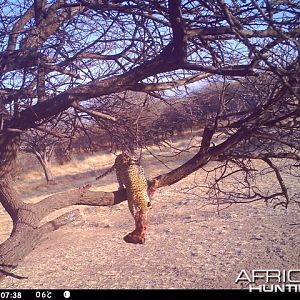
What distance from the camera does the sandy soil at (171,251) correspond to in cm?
844

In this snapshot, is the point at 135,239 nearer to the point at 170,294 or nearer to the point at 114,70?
the point at 114,70

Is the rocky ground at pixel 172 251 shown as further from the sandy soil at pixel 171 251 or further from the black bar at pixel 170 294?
the black bar at pixel 170 294

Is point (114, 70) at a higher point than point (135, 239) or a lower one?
higher

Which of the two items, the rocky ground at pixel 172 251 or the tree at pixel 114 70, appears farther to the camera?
Answer: the rocky ground at pixel 172 251

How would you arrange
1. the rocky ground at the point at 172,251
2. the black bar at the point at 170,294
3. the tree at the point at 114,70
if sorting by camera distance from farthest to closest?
the rocky ground at the point at 172,251
the black bar at the point at 170,294
the tree at the point at 114,70

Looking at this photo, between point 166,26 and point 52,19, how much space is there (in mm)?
1040

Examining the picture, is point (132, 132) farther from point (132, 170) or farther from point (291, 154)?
point (291, 154)

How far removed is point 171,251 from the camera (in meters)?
10.3

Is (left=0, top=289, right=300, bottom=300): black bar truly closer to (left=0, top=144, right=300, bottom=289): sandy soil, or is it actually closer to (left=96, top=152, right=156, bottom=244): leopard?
(left=0, top=144, right=300, bottom=289): sandy soil

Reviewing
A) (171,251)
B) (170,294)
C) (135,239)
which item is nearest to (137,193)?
(135,239)

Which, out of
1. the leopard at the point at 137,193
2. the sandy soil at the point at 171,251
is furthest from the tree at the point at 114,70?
the sandy soil at the point at 171,251

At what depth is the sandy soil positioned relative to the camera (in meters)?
8.44

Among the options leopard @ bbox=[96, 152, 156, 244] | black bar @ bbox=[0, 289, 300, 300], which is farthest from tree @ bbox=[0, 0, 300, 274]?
black bar @ bbox=[0, 289, 300, 300]

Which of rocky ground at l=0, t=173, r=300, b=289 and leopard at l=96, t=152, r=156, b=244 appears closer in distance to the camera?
leopard at l=96, t=152, r=156, b=244
